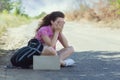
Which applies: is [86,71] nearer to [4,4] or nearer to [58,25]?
[58,25]

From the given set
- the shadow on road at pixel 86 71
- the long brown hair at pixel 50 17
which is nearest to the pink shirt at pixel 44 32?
the long brown hair at pixel 50 17

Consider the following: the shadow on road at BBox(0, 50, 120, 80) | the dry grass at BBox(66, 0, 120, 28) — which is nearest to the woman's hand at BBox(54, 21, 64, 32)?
the shadow on road at BBox(0, 50, 120, 80)

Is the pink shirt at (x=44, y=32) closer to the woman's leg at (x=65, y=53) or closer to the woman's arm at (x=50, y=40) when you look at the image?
the woman's arm at (x=50, y=40)

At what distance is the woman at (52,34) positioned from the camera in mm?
8906

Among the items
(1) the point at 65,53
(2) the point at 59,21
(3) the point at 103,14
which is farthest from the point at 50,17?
(3) the point at 103,14

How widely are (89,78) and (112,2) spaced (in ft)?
61.4

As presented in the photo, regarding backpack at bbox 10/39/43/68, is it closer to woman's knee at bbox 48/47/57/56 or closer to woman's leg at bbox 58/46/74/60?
woman's knee at bbox 48/47/57/56

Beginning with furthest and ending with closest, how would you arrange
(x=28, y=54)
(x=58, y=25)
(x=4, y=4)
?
(x=4, y=4), (x=58, y=25), (x=28, y=54)

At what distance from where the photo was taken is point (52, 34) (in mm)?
9078

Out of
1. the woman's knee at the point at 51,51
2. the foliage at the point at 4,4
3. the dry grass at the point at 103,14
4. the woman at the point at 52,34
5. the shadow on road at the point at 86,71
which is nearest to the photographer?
the shadow on road at the point at 86,71

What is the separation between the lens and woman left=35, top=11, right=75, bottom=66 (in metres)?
8.91

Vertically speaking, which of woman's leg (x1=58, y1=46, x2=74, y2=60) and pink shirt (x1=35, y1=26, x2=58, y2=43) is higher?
pink shirt (x1=35, y1=26, x2=58, y2=43)

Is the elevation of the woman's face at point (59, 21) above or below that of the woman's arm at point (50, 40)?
above

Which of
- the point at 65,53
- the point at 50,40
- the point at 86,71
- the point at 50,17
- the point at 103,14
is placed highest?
the point at 50,17
